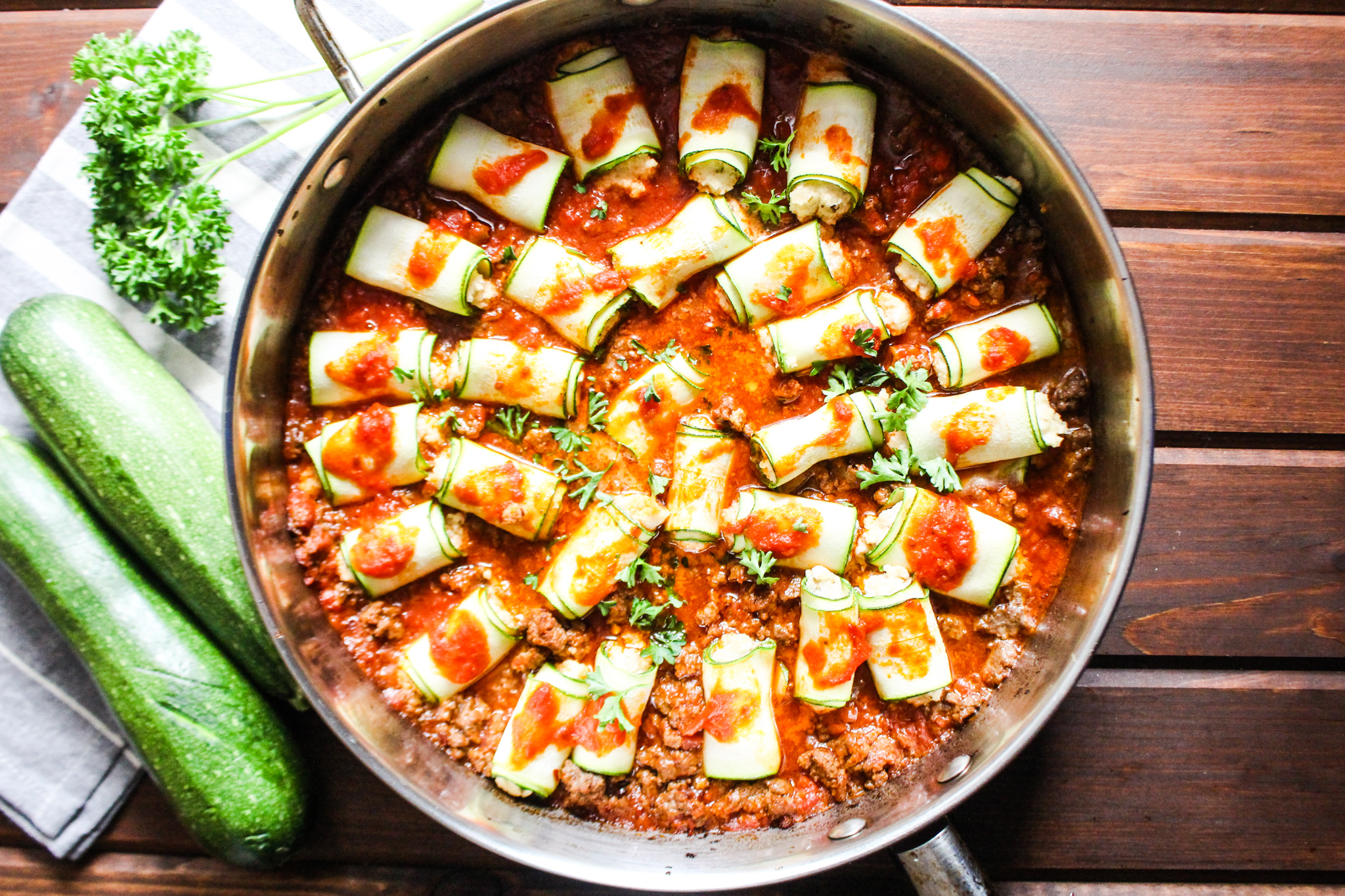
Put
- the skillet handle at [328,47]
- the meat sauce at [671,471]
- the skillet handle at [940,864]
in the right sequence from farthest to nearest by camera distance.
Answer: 1. the meat sauce at [671,471]
2. the skillet handle at [940,864]
3. the skillet handle at [328,47]

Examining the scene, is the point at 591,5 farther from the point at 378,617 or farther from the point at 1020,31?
the point at 378,617

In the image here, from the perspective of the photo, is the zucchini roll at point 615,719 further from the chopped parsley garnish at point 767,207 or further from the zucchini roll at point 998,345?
the chopped parsley garnish at point 767,207

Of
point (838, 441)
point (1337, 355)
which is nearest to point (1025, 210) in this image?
point (838, 441)

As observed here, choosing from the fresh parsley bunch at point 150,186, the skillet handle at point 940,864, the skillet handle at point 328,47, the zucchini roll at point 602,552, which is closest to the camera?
the skillet handle at point 328,47

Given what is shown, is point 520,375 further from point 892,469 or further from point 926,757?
point 926,757

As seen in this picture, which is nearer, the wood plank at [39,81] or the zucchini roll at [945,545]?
the zucchini roll at [945,545]

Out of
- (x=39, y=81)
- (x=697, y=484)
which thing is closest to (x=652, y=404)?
(x=697, y=484)

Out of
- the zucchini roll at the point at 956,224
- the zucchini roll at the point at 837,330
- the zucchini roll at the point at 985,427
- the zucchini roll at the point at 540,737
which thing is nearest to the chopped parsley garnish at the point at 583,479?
the zucchini roll at the point at 540,737
